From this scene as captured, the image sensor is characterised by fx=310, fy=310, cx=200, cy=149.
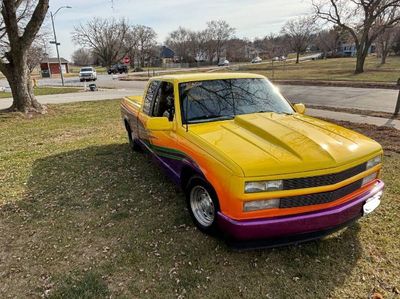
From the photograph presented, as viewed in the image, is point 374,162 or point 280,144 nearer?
point 280,144

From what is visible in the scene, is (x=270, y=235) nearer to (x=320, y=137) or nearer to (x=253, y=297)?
(x=253, y=297)

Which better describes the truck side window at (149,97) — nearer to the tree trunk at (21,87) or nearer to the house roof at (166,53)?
the tree trunk at (21,87)

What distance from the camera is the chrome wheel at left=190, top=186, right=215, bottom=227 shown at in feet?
10.9

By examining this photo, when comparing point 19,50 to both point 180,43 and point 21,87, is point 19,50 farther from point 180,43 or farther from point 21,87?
point 180,43

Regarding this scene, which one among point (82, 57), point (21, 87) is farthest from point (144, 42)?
point (21, 87)

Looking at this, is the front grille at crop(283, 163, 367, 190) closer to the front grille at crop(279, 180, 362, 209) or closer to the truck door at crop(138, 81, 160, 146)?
the front grille at crop(279, 180, 362, 209)

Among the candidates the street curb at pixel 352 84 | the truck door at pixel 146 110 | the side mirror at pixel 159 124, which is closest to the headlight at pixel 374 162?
the side mirror at pixel 159 124

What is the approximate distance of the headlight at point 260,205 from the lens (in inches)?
105

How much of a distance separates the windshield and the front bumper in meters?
1.43

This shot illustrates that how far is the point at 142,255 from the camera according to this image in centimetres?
324

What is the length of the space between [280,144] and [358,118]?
8.18 metres

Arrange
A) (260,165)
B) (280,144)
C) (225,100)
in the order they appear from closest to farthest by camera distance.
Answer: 1. (260,165)
2. (280,144)
3. (225,100)

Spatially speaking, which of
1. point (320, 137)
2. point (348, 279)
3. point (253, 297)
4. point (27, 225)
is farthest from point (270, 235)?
point (27, 225)

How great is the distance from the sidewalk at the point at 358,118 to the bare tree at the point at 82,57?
355 feet
